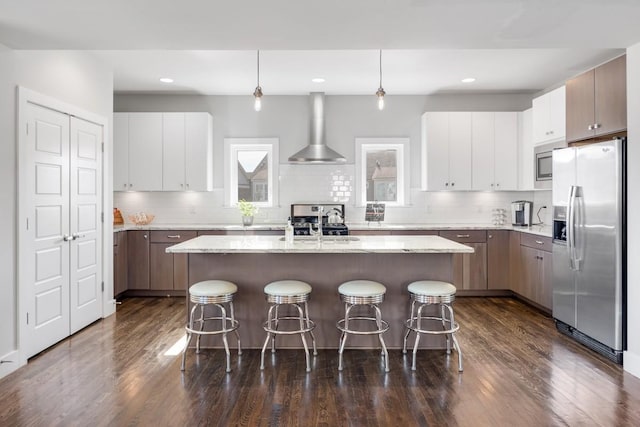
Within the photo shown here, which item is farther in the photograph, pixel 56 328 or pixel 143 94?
pixel 143 94

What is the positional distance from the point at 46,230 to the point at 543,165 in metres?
5.26

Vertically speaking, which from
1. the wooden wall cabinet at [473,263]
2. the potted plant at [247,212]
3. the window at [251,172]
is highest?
the window at [251,172]

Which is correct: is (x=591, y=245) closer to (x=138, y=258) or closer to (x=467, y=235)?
(x=467, y=235)

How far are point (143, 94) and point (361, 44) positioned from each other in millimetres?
4010

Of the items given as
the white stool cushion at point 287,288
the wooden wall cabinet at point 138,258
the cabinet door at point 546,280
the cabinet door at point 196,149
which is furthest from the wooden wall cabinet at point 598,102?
the wooden wall cabinet at point 138,258

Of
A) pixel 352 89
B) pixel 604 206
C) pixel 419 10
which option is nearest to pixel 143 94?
pixel 352 89

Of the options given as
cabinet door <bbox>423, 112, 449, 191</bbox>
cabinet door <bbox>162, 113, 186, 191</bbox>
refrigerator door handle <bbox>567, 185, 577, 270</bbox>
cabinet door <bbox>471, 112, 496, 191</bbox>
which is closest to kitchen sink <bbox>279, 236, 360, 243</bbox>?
refrigerator door handle <bbox>567, 185, 577, 270</bbox>

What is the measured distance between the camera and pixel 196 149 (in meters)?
5.70

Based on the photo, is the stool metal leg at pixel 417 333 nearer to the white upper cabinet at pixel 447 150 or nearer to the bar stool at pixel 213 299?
the bar stool at pixel 213 299

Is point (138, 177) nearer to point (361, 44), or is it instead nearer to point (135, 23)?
point (135, 23)

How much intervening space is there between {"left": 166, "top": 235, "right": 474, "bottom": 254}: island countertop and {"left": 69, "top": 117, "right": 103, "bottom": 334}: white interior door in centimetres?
130

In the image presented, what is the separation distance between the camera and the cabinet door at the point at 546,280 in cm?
450

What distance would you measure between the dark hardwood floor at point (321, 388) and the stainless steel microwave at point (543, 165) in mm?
2023

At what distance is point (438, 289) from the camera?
3.14 metres
